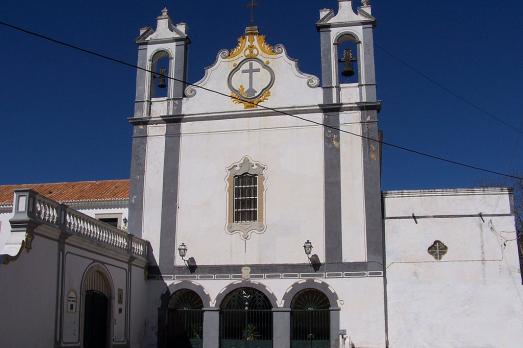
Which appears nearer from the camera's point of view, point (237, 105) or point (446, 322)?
point (446, 322)

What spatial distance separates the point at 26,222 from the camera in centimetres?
1456

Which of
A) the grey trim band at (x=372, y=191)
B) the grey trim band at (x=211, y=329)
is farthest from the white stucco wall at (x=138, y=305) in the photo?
the grey trim band at (x=372, y=191)

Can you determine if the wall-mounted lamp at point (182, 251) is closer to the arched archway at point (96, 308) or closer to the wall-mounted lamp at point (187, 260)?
the wall-mounted lamp at point (187, 260)

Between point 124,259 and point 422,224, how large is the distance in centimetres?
878

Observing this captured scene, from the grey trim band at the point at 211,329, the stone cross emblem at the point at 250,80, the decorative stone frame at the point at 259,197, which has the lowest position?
the grey trim band at the point at 211,329

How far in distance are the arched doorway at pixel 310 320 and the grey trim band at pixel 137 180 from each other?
5.50 metres

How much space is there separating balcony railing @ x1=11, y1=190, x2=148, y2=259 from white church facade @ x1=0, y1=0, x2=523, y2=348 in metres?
0.09

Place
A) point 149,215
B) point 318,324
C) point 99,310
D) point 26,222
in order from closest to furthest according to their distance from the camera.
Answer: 1. point 26,222
2. point 99,310
3. point 318,324
4. point 149,215

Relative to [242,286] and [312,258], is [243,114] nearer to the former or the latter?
[312,258]

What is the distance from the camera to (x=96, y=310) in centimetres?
1831

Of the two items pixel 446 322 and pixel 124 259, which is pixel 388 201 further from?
pixel 124 259

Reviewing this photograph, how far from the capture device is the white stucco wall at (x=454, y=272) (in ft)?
63.7

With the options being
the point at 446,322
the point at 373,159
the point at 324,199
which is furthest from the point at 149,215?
the point at 446,322

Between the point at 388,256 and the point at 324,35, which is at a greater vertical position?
the point at 324,35
